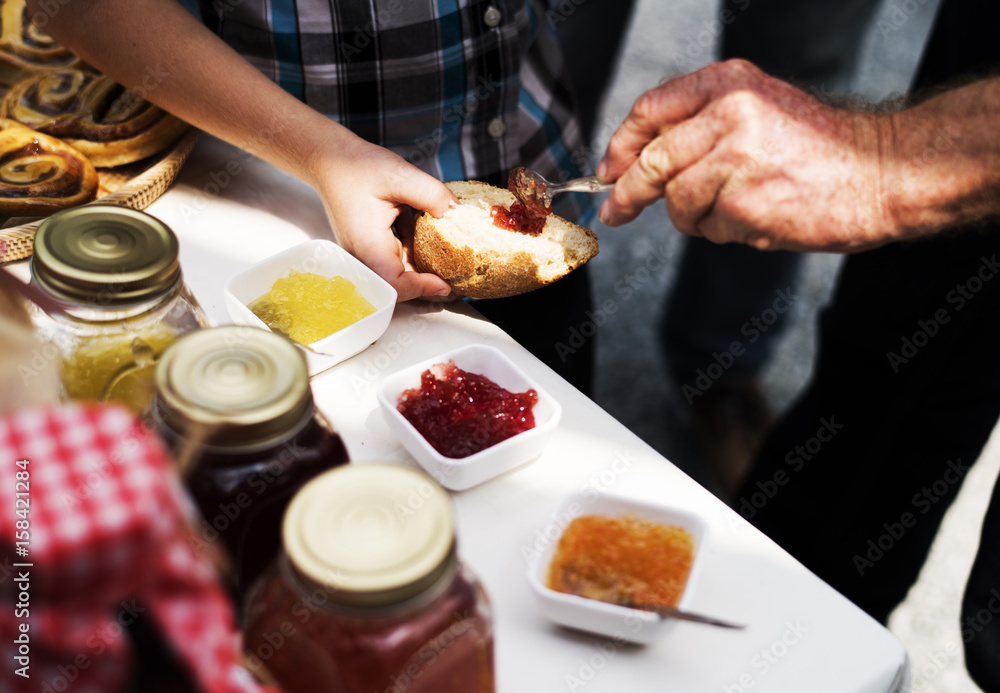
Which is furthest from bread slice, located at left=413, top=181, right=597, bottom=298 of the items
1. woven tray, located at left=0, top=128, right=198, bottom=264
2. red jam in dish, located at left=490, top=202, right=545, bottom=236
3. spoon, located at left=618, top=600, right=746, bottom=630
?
spoon, located at left=618, top=600, right=746, bottom=630

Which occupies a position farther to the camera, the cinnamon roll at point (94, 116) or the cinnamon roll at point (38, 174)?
the cinnamon roll at point (94, 116)

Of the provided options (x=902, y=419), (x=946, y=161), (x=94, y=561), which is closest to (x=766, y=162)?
(x=946, y=161)

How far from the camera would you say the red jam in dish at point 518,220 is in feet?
5.90

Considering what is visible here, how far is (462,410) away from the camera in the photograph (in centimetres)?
140

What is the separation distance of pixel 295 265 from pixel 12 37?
1.20m

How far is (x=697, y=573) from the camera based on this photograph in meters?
1.11

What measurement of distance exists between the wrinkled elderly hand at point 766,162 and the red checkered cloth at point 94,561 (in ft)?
3.97

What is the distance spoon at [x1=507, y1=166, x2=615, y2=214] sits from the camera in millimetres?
1694

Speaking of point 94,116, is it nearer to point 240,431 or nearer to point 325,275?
point 325,275

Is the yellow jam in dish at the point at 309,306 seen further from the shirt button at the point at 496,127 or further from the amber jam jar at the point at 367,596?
the amber jam jar at the point at 367,596

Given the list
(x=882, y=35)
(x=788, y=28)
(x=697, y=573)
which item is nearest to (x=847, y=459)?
(x=697, y=573)

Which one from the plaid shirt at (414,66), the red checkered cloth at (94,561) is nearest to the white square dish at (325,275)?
the plaid shirt at (414,66)

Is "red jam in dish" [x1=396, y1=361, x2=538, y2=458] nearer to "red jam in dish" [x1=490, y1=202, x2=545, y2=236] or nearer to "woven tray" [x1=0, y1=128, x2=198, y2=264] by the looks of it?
"red jam in dish" [x1=490, y1=202, x2=545, y2=236]

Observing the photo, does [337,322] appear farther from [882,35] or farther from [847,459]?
[882,35]
